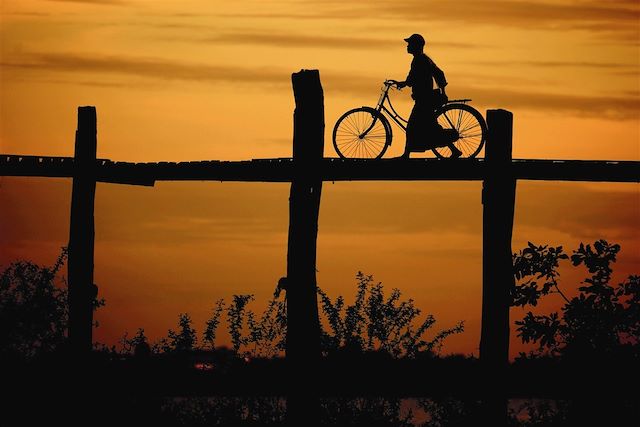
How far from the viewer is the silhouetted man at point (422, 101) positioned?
15602 millimetres

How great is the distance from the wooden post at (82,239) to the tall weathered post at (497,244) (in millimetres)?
5093

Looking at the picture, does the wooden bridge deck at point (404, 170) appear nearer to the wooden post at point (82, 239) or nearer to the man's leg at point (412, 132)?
the wooden post at point (82, 239)

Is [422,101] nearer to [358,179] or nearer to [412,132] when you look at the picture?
[412,132]

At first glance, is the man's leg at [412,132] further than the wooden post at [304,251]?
Yes

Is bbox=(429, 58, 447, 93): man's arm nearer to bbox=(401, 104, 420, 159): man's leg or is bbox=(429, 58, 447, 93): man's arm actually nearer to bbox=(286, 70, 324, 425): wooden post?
bbox=(401, 104, 420, 159): man's leg

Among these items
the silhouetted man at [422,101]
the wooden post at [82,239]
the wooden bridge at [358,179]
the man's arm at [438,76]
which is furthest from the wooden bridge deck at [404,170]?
the man's arm at [438,76]

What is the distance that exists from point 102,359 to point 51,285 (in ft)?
4.21

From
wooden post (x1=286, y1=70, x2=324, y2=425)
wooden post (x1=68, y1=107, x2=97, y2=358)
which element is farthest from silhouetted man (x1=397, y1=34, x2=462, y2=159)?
wooden post (x1=68, y1=107, x2=97, y2=358)

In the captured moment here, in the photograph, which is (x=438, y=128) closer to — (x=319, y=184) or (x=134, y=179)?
(x=319, y=184)

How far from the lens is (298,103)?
1393 centimetres

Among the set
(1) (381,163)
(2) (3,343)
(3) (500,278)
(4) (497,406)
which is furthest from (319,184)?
(2) (3,343)

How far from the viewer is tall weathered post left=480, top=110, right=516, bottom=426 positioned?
13266 millimetres

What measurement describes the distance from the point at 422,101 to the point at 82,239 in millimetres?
4837

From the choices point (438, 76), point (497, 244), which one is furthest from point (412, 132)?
point (497, 244)
